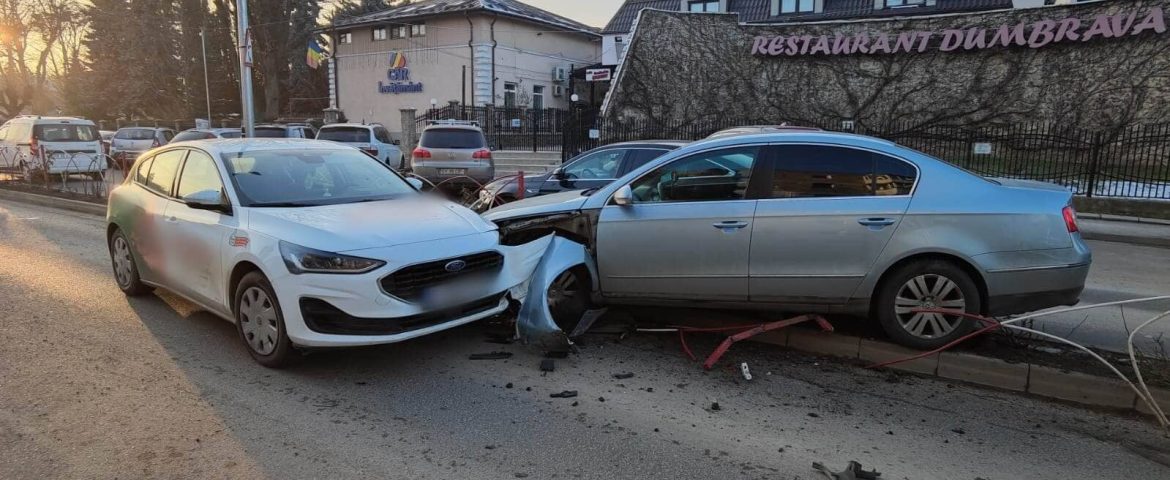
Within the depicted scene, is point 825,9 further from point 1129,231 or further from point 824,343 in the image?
point 824,343

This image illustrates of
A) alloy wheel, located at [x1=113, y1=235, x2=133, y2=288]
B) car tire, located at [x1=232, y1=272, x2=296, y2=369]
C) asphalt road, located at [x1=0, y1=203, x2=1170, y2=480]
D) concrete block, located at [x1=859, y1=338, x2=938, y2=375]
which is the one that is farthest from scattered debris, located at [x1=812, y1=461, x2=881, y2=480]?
alloy wheel, located at [x1=113, y1=235, x2=133, y2=288]

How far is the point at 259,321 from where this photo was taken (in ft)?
15.7

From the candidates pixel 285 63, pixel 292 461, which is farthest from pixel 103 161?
pixel 285 63

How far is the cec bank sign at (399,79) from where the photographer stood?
3600 centimetres

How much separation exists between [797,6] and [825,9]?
135cm

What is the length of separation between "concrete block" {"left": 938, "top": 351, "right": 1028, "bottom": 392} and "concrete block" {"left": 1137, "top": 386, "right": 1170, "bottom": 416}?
1.95 feet

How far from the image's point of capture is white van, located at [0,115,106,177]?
18016 millimetres

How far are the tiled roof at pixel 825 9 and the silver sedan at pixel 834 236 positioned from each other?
24.1m

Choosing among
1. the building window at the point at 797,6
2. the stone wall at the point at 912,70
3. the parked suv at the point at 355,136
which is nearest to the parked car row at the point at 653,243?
the parked suv at the point at 355,136

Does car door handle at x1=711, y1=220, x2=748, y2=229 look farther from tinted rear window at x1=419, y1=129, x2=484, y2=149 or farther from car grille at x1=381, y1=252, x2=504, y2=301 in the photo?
tinted rear window at x1=419, y1=129, x2=484, y2=149

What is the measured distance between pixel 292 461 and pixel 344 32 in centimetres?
3909

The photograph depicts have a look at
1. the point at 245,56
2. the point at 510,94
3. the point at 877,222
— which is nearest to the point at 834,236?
the point at 877,222

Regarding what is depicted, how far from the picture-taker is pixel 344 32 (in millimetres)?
38375

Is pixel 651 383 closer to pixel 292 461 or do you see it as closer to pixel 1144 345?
pixel 292 461
